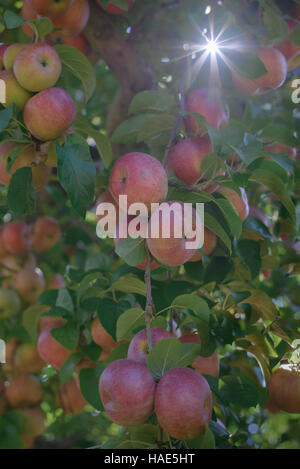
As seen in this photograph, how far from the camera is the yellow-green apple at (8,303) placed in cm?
204

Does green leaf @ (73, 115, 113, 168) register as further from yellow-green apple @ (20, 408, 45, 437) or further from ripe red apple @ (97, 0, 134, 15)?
yellow-green apple @ (20, 408, 45, 437)

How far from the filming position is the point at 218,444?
0.92 metres

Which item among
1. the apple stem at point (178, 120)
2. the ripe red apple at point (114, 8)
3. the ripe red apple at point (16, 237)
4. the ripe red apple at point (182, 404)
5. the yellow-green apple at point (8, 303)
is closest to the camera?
the ripe red apple at point (182, 404)

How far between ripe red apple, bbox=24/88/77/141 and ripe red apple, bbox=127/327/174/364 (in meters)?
0.46

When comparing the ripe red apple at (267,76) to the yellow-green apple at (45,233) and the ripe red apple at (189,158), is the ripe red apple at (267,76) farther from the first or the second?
the yellow-green apple at (45,233)

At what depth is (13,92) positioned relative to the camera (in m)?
1.02

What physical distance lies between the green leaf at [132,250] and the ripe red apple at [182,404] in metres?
0.23

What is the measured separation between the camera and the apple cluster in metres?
0.78

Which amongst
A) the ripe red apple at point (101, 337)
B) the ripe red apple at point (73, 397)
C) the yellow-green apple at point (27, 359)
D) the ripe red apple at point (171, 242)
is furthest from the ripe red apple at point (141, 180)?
the yellow-green apple at point (27, 359)

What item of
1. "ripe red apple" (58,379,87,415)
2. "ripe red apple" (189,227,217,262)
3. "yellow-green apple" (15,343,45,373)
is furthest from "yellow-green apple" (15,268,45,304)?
"ripe red apple" (189,227,217,262)

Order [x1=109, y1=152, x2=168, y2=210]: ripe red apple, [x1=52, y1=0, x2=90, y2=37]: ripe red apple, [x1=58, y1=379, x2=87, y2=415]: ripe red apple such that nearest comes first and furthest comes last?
[x1=109, y1=152, x2=168, y2=210]: ripe red apple
[x1=52, y1=0, x2=90, y2=37]: ripe red apple
[x1=58, y1=379, x2=87, y2=415]: ripe red apple

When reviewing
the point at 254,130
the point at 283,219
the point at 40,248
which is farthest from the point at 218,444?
the point at 40,248

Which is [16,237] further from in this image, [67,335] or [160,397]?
[160,397]

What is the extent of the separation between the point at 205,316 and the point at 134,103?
58 centimetres
